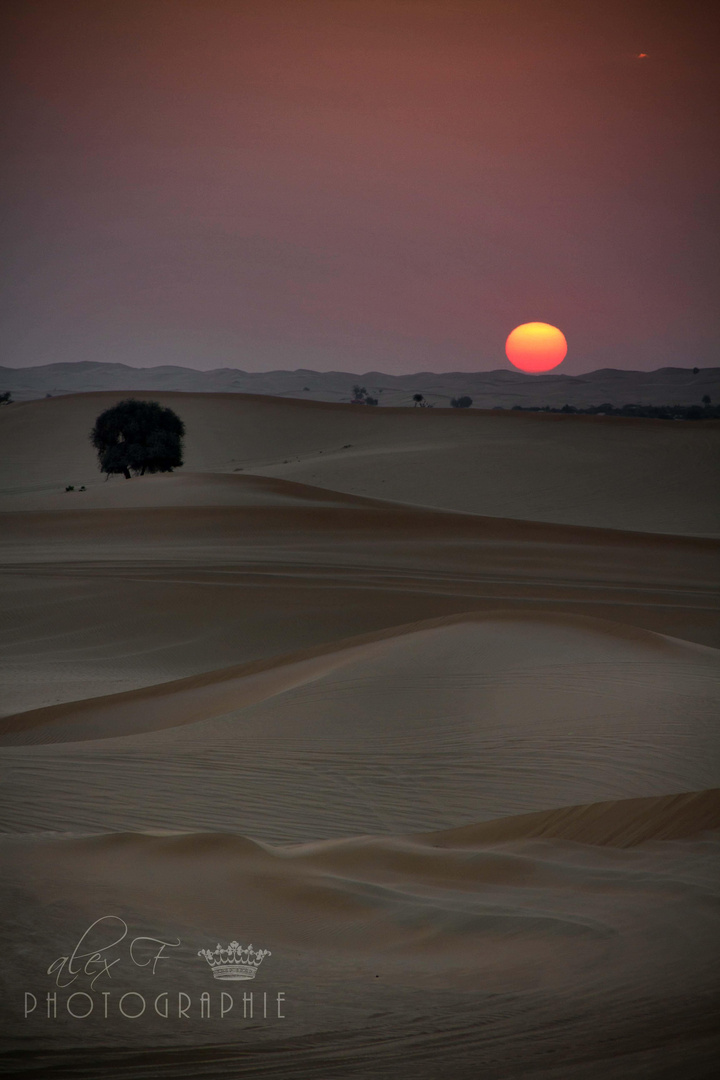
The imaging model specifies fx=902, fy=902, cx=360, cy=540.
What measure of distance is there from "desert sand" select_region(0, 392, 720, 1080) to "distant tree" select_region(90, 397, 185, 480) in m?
27.1

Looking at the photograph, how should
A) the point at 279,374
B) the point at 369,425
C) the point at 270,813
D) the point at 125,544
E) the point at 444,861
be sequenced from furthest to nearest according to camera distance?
the point at 279,374 < the point at 369,425 < the point at 125,544 < the point at 270,813 < the point at 444,861

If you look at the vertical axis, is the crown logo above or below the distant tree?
below

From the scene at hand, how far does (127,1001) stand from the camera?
117 inches

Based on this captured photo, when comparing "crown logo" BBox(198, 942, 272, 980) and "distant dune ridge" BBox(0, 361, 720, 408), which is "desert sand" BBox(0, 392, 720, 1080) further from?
"distant dune ridge" BBox(0, 361, 720, 408)

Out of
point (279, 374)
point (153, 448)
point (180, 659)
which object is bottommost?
point (180, 659)

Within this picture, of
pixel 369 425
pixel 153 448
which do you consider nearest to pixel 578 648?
pixel 153 448

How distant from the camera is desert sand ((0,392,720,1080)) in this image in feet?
9.27

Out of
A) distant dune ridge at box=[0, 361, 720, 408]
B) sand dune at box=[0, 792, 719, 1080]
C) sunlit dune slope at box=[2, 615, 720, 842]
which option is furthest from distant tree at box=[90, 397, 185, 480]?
distant dune ridge at box=[0, 361, 720, 408]

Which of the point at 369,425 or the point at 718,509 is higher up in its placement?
the point at 369,425

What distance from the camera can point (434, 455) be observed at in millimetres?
45438

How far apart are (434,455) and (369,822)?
40731 millimetres

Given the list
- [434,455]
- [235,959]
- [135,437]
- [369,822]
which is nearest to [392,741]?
[369,822]

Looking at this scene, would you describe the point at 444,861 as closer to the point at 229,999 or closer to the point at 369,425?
the point at 229,999

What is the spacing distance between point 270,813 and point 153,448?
39.3 m
